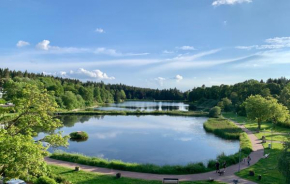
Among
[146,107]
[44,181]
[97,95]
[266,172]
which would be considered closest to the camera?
[44,181]

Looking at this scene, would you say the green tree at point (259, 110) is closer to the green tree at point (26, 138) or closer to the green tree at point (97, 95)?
the green tree at point (26, 138)

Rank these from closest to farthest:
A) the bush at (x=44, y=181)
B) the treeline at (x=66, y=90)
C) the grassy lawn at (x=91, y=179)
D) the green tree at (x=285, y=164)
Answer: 1. the bush at (x=44, y=181)
2. the green tree at (x=285, y=164)
3. the grassy lawn at (x=91, y=179)
4. the treeline at (x=66, y=90)

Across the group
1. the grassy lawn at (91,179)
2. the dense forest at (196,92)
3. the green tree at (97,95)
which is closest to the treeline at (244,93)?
the dense forest at (196,92)

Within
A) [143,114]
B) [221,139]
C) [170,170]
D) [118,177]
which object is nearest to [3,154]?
[118,177]

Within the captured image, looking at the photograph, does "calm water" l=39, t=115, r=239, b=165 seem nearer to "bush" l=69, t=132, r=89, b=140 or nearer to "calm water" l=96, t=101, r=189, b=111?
"bush" l=69, t=132, r=89, b=140

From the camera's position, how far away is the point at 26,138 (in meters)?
11.1

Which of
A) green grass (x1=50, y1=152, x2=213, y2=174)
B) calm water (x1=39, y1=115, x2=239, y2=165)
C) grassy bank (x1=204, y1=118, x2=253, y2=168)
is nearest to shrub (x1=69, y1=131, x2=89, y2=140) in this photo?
calm water (x1=39, y1=115, x2=239, y2=165)

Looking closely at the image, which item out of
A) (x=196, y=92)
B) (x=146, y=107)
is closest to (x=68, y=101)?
(x=146, y=107)

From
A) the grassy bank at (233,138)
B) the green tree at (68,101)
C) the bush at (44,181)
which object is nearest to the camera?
the bush at (44,181)

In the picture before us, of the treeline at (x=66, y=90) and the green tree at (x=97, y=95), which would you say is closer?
the treeline at (x=66, y=90)

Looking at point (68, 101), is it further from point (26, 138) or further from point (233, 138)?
point (26, 138)

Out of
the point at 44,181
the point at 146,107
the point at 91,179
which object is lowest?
the point at 91,179

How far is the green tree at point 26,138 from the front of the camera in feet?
32.2

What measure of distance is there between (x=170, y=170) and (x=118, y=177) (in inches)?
210
